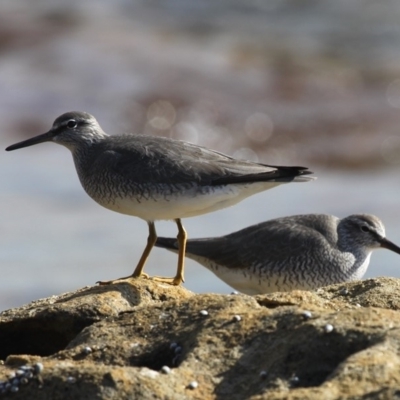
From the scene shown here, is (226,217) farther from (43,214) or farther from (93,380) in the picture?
(93,380)

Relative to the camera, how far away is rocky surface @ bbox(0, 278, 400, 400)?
4.79 m

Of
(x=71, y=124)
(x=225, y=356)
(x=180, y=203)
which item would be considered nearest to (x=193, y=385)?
(x=225, y=356)

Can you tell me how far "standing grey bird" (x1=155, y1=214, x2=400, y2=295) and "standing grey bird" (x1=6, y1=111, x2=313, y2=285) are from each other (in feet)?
5.67

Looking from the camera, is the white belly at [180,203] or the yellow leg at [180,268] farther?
the white belly at [180,203]

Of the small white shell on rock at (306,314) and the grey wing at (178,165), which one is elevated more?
the grey wing at (178,165)

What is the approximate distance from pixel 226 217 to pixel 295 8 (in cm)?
1366

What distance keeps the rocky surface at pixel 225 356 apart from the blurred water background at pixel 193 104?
8.52m

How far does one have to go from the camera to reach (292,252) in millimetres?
10562

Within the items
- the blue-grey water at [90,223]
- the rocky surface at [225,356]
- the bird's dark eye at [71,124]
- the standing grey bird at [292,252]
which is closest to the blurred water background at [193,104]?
the blue-grey water at [90,223]

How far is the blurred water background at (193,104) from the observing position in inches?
660

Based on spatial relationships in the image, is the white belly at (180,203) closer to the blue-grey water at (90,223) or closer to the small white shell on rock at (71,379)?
the small white shell on rock at (71,379)

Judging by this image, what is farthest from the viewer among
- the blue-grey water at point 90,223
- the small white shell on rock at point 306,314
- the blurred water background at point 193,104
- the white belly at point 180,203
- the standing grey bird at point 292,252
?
the blurred water background at point 193,104

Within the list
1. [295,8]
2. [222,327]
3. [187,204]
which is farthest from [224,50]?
[222,327]

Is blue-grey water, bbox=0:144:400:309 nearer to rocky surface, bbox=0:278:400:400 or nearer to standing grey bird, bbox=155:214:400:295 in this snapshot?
standing grey bird, bbox=155:214:400:295
